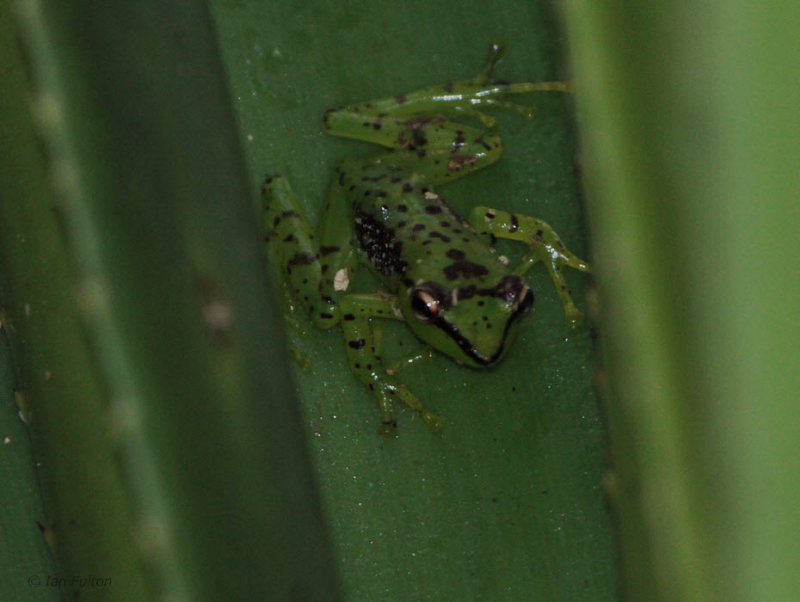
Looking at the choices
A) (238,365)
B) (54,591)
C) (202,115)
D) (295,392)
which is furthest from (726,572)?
(54,591)

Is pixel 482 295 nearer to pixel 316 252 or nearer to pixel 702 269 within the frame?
pixel 316 252

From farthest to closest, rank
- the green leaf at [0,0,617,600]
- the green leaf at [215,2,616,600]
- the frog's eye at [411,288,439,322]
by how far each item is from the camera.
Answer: the frog's eye at [411,288,439,322] → the green leaf at [215,2,616,600] → the green leaf at [0,0,617,600]

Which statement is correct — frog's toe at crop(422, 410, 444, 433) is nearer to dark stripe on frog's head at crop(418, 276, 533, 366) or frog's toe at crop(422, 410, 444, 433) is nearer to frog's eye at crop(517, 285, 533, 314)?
dark stripe on frog's head at crop(418, 276, 533, 366)

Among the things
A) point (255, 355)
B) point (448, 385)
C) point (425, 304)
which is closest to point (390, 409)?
point (448, 385)

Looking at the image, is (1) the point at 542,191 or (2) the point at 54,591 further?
(1) the point at 542,191

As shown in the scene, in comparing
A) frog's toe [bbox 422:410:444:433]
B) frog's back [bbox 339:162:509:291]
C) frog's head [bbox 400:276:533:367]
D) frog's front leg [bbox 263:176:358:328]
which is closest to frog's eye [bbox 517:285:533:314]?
frog's head [bbox 400:276:533:367]

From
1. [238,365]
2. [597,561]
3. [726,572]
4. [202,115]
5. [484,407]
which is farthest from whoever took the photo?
[484,407]

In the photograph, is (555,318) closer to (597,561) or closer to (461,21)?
(597,561)
